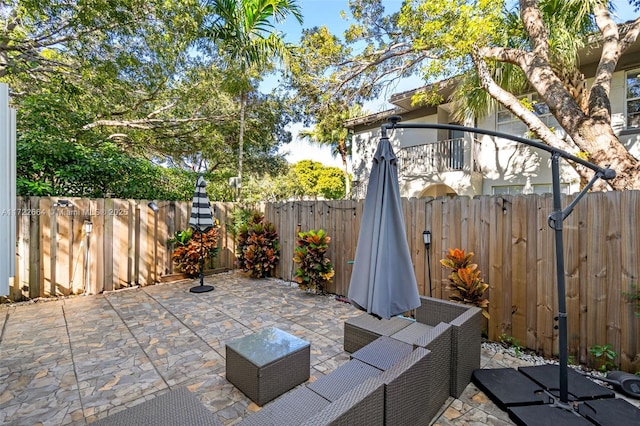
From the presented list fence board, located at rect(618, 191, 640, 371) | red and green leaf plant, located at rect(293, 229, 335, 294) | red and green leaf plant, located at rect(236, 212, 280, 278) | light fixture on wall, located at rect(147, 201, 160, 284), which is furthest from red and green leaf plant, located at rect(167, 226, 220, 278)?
fence board, located at rect(618, 191, 640, 371)

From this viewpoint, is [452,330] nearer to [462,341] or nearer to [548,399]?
[462,341]

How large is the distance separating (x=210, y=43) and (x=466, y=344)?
9.91 metres

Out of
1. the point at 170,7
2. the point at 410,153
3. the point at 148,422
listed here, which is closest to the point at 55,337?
the point at 148,422

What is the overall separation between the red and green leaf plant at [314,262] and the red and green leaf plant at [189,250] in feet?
8.91

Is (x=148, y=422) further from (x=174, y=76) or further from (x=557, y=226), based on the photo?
(x=174, y=76)

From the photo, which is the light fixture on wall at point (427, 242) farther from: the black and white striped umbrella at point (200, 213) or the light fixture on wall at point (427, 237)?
the black and white striped umbrella at point (200, 213)

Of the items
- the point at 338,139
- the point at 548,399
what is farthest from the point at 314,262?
the point at 338,139

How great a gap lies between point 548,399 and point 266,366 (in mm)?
2533

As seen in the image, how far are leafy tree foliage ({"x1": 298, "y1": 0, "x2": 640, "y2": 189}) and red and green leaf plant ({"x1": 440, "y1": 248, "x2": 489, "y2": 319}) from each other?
3154 millimetres

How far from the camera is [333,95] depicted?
8.45 metres

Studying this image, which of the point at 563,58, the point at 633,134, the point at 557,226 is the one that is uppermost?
the point at 563,58

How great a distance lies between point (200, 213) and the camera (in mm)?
6285

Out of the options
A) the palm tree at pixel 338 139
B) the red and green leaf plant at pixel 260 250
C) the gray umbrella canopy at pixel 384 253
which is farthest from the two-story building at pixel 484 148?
the gray umbrella canopy at pixel 384 253

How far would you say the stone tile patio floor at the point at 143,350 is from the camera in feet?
8.38
